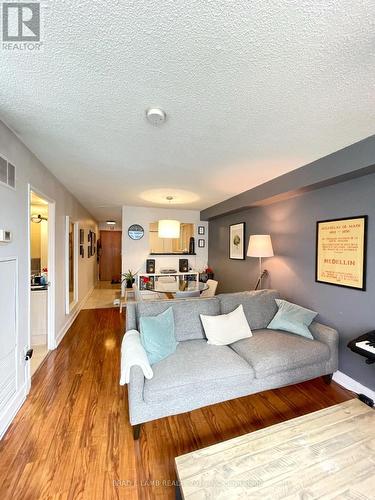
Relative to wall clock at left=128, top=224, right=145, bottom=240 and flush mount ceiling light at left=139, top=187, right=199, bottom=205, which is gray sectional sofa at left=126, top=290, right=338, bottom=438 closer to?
flush mount ceiling light at left=139, top=187, right=199, bottom=205

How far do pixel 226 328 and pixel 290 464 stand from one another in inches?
47.1

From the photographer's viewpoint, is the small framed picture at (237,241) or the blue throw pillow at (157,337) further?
the small framed picture at (237,241)

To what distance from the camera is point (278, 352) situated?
196 centimetres

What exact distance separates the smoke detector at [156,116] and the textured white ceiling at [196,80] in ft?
0.12

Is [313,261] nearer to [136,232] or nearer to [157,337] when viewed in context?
[157,337]

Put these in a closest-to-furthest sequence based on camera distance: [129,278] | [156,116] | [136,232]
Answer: [156,116] < [129,278] < [136,232]

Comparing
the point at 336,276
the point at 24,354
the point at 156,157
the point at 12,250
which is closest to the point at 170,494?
the point at 24,354

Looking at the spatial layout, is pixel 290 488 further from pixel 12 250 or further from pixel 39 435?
pixel 12 250

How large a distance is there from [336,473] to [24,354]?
96.0 inches

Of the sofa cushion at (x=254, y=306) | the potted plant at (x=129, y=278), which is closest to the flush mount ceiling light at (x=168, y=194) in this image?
the potted plant at (x=129, y=278)

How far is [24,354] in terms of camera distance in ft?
6.51

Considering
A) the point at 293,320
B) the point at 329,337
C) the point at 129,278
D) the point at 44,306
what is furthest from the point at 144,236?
the point at 329,337

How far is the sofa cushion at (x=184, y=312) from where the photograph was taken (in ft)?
7.07

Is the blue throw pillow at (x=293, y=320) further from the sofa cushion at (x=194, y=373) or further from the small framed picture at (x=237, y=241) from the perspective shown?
the small framed picture at (x=237, y=241)
